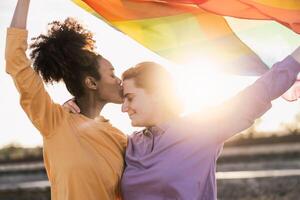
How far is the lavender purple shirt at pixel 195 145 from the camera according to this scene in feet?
10.4

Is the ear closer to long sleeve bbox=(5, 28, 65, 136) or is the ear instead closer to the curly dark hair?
the curly dark hair

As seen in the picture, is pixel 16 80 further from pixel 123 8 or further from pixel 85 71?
pixel 123 8

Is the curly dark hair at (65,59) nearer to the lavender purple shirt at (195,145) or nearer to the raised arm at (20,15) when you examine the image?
the raised arm at (20,15)

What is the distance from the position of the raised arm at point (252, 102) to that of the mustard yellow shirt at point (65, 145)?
458 mm

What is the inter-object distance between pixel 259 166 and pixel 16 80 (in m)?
8.21

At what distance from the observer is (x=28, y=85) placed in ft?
11.2

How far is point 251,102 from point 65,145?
0.73 meters

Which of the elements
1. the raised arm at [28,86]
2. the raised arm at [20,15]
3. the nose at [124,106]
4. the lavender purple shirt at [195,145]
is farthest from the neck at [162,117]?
the raised arm at [20,15]

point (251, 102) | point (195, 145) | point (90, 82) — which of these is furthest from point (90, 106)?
point (251, 102)

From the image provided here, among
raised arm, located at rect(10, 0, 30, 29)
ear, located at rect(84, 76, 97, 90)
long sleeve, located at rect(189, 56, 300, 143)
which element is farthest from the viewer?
ear, located at rect(84, 76, 97, 90)

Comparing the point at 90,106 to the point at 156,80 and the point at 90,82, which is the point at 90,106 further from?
the point at 156,80

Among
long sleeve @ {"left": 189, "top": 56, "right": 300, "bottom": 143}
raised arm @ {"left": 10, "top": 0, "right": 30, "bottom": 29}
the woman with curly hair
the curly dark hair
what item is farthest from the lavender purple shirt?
raised arm @ {"left": 10, "top": 0, "right": 30, "bottom": 29}

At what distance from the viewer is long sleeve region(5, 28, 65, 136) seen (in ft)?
11.2

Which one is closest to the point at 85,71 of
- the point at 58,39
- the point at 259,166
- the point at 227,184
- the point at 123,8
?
the point at 58,39
